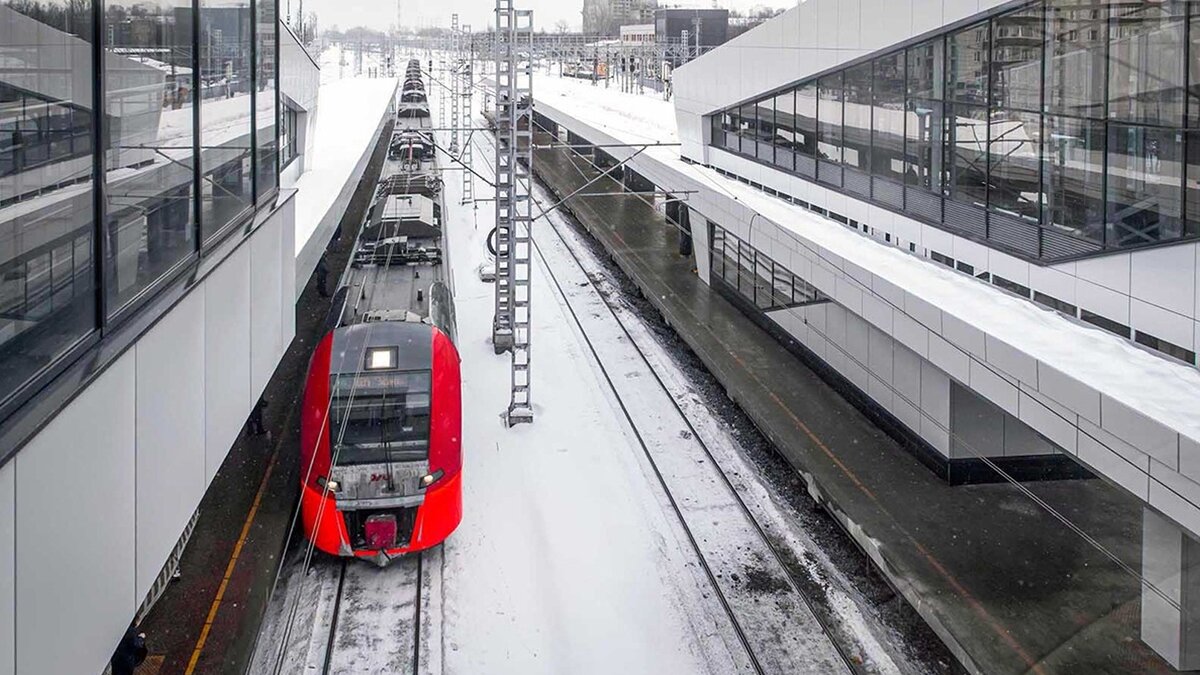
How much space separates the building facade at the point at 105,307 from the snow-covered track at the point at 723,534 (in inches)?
196

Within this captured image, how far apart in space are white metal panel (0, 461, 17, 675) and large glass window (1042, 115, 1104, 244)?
28.2ft

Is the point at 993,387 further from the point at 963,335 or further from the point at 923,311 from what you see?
the point at 923,311

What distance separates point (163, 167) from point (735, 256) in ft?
50.2

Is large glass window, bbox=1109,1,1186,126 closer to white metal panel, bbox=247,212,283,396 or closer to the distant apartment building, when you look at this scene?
white metal panel, bbox=247,212,283,396

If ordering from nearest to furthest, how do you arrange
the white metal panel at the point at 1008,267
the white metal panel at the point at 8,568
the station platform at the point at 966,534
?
the white metal panel at the point at 8,568, the station platform at the point at 966,534, the white metal panel at the point at 1008,267

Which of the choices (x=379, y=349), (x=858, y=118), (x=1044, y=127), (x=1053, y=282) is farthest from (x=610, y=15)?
(x=379, y=349)

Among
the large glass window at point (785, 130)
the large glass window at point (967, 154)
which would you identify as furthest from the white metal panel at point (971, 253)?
the large glass window at point (785, 130)

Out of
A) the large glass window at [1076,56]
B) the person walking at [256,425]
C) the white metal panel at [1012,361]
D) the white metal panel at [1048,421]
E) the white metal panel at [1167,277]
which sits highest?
the large glass window at [1076,56]

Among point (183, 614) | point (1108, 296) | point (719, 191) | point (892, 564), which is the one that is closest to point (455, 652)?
point (183, 614)

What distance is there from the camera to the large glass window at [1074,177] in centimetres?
884

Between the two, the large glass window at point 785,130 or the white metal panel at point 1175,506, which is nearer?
the white metal panel at point 1175,506

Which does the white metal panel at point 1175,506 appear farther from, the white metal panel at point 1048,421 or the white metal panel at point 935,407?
the white metal panel at point 935,407

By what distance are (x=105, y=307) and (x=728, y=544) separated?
25.2 feet

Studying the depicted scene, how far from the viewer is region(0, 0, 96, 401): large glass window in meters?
2.81
